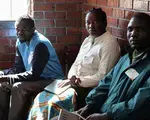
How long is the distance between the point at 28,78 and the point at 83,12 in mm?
1158

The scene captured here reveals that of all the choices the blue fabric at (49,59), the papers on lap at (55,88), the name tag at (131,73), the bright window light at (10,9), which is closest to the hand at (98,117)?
the name tag at (131,73)

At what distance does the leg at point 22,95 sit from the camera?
10.2 ft

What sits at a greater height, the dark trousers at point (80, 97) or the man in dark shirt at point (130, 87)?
the man in dark shirt at point (130, 87)

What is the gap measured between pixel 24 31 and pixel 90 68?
30.8 inches

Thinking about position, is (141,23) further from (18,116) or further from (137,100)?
(18,116)

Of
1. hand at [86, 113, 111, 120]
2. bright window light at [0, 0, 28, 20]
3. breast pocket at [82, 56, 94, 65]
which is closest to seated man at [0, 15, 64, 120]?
breast pocket at [82, 56, 94, 65]

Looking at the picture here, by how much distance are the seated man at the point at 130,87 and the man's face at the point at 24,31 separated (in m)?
1.06

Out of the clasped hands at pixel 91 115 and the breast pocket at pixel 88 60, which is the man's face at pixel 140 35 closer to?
the clasped hands at pixel 91 115

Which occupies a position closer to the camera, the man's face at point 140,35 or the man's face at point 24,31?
the man's face at point 140,35

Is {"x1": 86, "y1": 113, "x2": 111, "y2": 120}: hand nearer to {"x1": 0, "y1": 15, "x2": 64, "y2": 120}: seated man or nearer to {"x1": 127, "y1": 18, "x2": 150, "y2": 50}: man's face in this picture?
{"x1": 127, "y1": 18, "x2": 150, "y2": 50}: man's face

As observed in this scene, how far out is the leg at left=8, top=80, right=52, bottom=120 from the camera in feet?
10.2

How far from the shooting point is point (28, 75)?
3.17 metres

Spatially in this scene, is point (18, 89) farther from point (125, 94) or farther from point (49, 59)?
point (125, 94)

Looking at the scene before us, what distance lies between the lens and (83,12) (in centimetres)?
395
